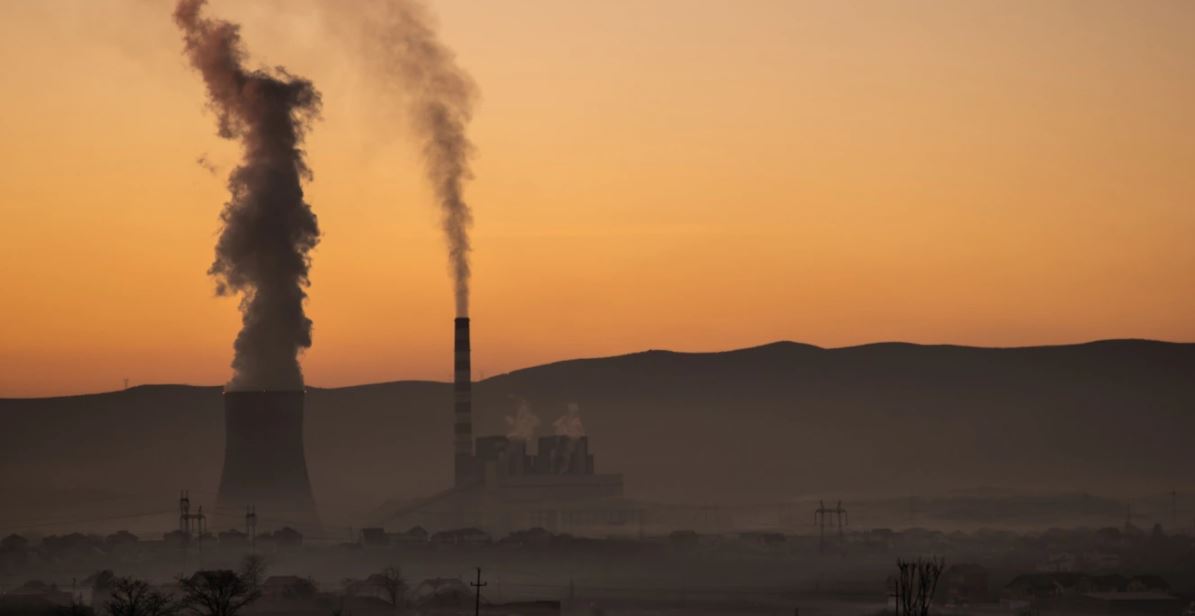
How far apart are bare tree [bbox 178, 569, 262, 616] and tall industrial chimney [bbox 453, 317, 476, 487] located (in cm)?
4389

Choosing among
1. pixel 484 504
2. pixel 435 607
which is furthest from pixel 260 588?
pixel 484 504

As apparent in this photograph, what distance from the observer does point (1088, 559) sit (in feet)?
352

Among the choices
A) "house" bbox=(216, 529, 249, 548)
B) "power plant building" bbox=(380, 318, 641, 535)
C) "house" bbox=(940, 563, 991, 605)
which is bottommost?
"house" bbox=(940, 563, 991, 605)

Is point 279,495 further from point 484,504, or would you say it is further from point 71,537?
point 484,504

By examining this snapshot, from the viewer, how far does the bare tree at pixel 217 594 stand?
70.0 meters

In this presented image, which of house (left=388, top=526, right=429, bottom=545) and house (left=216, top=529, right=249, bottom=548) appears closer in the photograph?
house (left=216, top=529, right=249, bottom=548)

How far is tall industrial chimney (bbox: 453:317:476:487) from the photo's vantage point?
419ft

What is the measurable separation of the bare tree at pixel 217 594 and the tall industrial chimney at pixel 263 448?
21.1 m

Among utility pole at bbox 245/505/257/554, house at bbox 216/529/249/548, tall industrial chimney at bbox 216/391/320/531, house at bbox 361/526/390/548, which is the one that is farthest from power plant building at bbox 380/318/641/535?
tall industrial chimney at bbox 216/391/320/531

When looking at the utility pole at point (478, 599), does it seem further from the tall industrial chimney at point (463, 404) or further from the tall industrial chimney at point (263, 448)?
the tall industrial chimney at point (463, 404)

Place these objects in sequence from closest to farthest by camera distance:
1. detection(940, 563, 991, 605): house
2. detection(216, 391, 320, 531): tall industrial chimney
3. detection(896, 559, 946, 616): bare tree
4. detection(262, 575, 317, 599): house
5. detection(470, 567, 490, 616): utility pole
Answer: detection(896, 559, 946, 616): bare tree < detection(470, 567, 490, 616): utility pole < detection(940, 563, 991, 605): house < detection(262, 575, 317, 599): house < detection(216, 391, 320, 531): tall industrial chimney

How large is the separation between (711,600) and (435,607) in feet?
47.1

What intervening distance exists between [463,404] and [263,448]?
2704 cm

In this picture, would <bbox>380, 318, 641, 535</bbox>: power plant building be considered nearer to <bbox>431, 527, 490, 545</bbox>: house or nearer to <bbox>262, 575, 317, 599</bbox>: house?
<bbox>431, 527, 490, 545</bbox>: house
